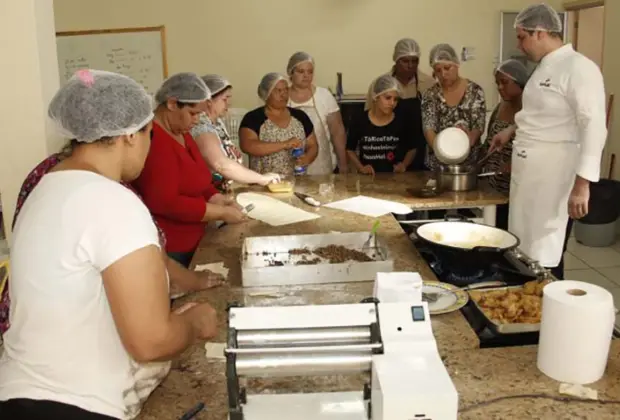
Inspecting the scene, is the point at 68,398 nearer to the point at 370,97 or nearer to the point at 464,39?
the point at 370,97

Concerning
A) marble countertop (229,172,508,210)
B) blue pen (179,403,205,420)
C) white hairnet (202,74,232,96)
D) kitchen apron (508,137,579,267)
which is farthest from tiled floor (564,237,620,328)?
blue pen (179,403,205,420)

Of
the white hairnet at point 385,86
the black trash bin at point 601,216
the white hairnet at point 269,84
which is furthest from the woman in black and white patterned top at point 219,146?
the black trash bin at point 601,216

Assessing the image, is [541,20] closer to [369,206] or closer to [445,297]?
[369,206]

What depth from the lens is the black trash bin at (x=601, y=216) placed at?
4672mm

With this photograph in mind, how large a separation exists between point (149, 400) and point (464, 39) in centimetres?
491

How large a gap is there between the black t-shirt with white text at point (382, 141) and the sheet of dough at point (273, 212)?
3.09 ft

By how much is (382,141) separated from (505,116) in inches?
30.0

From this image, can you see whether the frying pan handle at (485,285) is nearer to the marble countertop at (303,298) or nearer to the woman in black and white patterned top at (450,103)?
the marble countertop at (303,298)

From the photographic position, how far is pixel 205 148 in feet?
10.1

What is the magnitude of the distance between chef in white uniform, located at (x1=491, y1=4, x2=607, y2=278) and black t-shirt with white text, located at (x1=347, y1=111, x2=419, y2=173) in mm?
931

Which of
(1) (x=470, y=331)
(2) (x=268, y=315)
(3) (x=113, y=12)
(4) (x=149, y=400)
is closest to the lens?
(2) (x=268, y=315)

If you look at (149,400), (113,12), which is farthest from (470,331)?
(113,12)

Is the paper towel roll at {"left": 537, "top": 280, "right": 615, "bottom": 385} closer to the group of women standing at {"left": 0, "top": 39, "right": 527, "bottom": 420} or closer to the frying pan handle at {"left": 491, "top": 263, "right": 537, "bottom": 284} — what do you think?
the frying pan handle at {"left": 491, "top": 263, "right": 537, "bottom": 284}

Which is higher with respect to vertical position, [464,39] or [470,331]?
[464,39]
